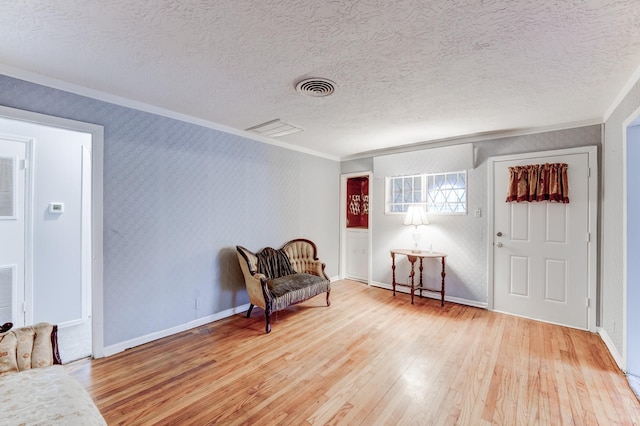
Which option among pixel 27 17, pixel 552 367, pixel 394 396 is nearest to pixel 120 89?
pixel 27 17

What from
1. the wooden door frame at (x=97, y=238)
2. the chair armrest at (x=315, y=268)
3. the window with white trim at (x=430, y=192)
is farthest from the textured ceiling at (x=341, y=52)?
the chair armrest at (x=315, y=268)

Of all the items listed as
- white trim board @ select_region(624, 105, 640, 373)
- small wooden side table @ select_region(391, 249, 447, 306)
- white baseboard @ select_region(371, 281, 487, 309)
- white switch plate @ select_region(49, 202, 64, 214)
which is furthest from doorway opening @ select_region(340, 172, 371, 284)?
white switch plate @ select_region(49, 202, 64, 214)

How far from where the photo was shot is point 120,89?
2.39 m

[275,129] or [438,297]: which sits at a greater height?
[275,129]

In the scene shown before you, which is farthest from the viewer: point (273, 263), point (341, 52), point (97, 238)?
point (273, 263)

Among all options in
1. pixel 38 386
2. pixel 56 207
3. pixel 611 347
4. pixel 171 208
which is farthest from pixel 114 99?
pixel 611 347

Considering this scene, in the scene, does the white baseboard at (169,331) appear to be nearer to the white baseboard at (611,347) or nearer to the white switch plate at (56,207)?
the white switch plate at (56,207)

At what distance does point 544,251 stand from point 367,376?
2744mm

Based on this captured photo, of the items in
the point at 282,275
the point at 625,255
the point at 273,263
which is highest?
the point at 625,255

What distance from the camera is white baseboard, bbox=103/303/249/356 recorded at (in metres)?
2.54

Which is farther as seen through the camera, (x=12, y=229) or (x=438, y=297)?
(x=438, y=297)

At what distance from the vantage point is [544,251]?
3314 millimetres

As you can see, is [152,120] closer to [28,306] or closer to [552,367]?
[28,306]

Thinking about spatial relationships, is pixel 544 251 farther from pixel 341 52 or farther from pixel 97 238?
pixel 97 238
